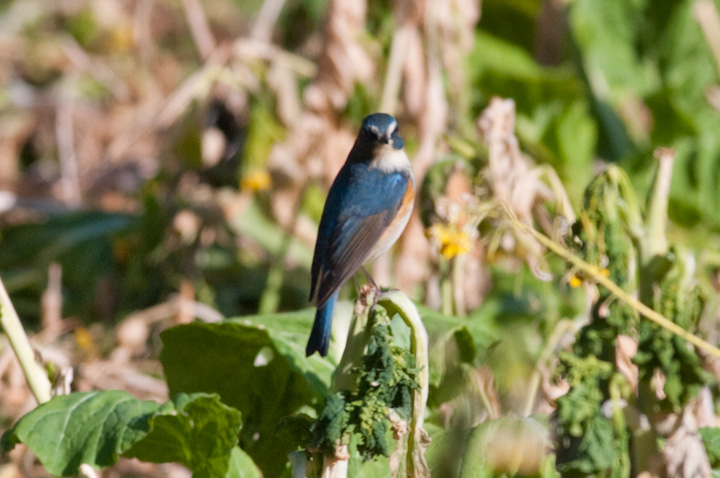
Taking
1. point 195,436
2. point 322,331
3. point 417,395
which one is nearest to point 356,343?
point 417,395

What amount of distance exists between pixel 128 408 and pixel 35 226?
10.1 ft

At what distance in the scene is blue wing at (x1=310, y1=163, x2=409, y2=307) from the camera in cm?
237

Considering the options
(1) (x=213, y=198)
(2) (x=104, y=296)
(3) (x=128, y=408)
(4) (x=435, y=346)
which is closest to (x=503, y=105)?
(4) (x=435, y=346)

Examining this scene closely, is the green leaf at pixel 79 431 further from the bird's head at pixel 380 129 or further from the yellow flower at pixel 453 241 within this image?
the bird's head at pixel 380 129

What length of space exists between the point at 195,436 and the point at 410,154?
6.46ft

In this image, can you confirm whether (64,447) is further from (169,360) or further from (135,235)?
(135,235)

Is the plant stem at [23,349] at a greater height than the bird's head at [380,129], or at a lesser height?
lesser

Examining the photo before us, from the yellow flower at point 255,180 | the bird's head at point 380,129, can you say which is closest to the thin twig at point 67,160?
the yellow flower at point 255,180

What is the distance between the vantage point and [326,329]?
218 cm

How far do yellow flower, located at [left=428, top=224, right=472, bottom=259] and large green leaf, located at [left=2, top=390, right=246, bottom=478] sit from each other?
77 cm

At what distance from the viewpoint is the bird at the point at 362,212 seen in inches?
91.1

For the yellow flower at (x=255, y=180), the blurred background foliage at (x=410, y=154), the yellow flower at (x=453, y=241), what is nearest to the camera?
the yellow flower at (x=453, y=241)

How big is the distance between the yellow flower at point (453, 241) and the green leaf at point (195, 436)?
2.50 feet

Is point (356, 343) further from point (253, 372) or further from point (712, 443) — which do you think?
point (712, 443)
